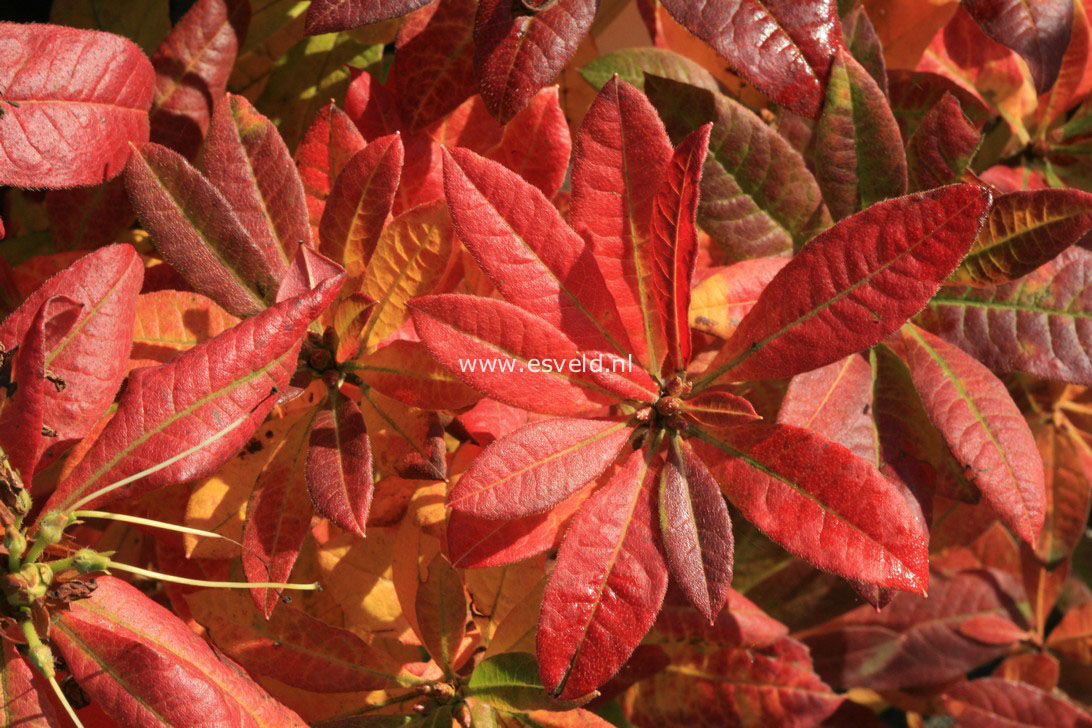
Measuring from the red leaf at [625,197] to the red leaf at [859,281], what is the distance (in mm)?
80

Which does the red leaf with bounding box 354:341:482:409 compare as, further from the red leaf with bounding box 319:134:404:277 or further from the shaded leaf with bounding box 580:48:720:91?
the shaded leaf with bounding box 580:48:720:91

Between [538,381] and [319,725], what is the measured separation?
33 centimetres

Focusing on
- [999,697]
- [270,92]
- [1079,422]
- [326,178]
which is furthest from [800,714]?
[270,92]

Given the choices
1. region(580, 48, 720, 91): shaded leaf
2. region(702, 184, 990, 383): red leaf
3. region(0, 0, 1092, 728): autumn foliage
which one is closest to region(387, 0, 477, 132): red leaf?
region(0, 0, 1092, 728): autumn foliage

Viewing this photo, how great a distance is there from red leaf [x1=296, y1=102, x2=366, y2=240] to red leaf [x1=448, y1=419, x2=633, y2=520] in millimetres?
269

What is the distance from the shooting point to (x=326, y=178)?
0.80 m

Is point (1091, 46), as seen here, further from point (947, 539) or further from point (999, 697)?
point (999, 697)

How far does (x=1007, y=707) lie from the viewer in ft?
3.53

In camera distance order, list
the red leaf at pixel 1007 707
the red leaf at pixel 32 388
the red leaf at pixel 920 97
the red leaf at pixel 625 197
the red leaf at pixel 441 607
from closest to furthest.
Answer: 1. the red leaf at pixel 32 388
2. the red leaf at pixel 625 197
3. the red leaf at pixel 441 607
4. the red leaf at pixel 920 97
5. the red leaf at pixel 1007 707

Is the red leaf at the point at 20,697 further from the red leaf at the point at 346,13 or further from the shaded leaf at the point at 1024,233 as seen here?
the shaded leaf at the point at 1024,233

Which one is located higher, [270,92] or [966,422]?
[270,92]

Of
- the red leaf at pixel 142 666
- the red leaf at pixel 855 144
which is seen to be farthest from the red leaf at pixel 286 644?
the red leaf at pixel 855 144

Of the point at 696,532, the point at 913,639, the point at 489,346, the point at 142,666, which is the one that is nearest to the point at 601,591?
the point at 696,532

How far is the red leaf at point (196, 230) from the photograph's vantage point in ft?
2.22
